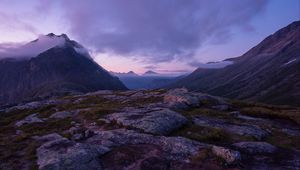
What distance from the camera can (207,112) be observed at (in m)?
59.0

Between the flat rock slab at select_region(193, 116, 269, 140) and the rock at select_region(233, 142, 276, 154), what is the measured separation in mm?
5081

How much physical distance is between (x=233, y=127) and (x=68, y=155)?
83.9 feet

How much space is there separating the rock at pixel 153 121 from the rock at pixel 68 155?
914 cm

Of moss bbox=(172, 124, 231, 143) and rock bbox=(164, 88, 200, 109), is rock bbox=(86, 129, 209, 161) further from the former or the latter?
rock bbox=(164, 88, 200, 109)

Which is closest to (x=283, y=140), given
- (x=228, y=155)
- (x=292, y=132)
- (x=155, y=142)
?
(x=292, y=132)

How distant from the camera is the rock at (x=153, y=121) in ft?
141

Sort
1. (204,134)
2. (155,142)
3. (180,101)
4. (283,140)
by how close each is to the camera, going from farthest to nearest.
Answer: (180,101) → (283,140) → (204,134) → (155,142)

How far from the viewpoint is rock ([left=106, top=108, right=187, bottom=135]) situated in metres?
43.0

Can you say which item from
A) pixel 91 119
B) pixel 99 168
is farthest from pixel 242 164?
pixel 91 119

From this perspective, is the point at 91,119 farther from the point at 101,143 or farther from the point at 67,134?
the point at 101,143

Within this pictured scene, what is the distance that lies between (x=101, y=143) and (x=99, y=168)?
6246 millimetres

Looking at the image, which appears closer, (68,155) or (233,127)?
(68,155)

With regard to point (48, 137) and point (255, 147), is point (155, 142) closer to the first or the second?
point (255, 147)

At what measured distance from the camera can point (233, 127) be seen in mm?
48438
